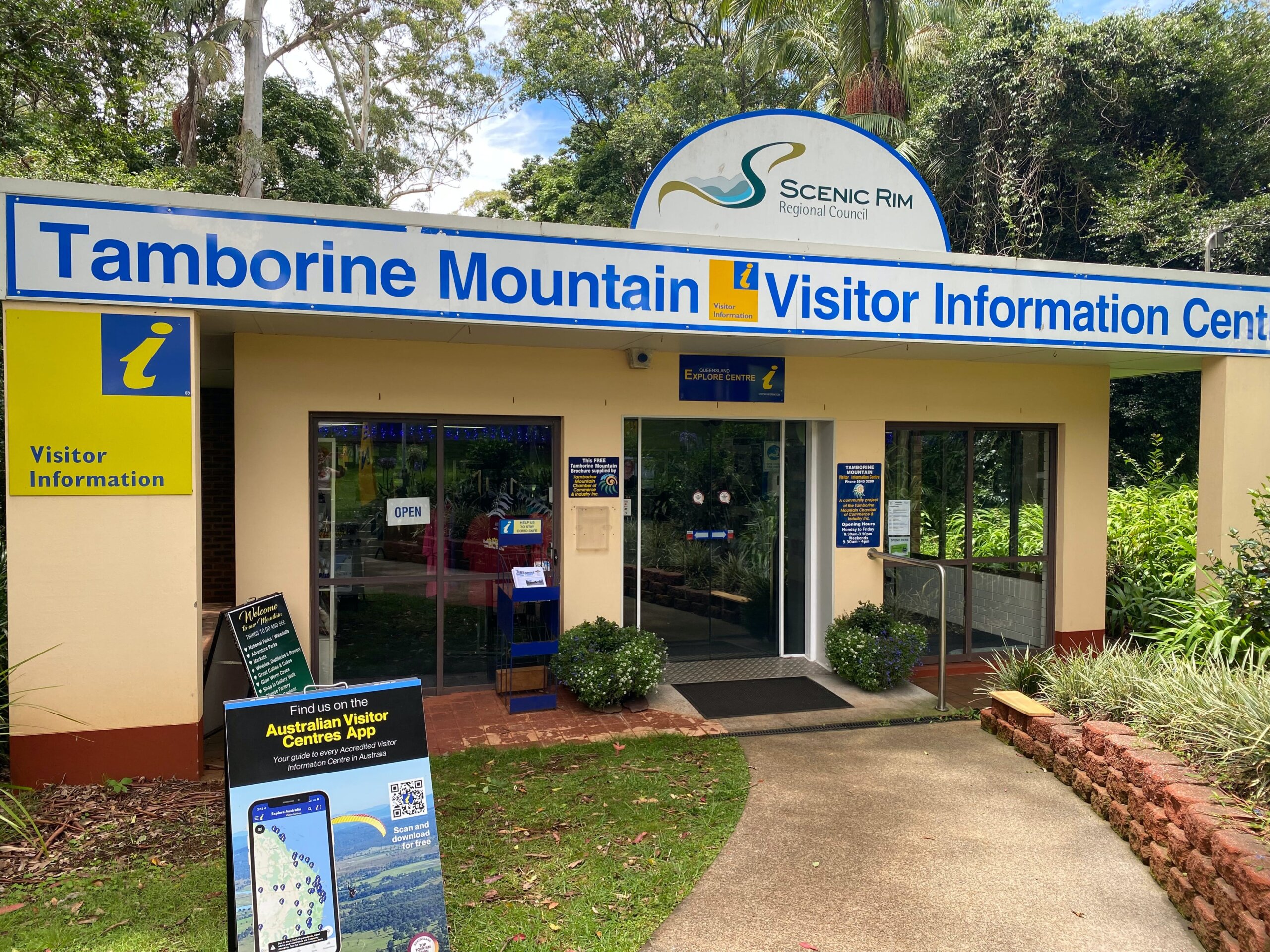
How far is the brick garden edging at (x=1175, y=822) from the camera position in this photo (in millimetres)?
3496

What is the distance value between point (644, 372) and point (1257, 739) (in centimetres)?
487

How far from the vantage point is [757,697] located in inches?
283

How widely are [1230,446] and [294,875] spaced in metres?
7.99

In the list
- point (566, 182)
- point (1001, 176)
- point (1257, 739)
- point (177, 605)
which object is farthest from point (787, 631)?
point (566, 182)

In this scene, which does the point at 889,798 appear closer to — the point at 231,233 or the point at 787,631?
the point at 787,631

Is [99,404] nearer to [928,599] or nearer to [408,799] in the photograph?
[408,799]

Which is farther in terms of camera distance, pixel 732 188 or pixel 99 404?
pixel 732 188

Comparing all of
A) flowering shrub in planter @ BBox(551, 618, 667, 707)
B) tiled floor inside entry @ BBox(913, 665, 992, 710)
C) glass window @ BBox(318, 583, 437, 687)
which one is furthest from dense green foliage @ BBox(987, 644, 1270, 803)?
glass window @ BBox(318, 583, 437, 687)

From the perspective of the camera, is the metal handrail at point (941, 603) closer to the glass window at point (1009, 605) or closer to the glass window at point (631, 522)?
the glass window at point (1009, 605)

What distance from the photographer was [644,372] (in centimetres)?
741

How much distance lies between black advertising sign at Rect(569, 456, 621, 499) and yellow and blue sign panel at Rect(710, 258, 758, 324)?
171cm

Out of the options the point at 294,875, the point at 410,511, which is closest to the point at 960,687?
the point at 410,511

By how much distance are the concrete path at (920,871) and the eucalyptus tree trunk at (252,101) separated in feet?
54.5

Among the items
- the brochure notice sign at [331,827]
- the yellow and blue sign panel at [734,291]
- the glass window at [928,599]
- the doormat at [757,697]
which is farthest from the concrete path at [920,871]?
the yellow and blue sign panel at [734,291]
